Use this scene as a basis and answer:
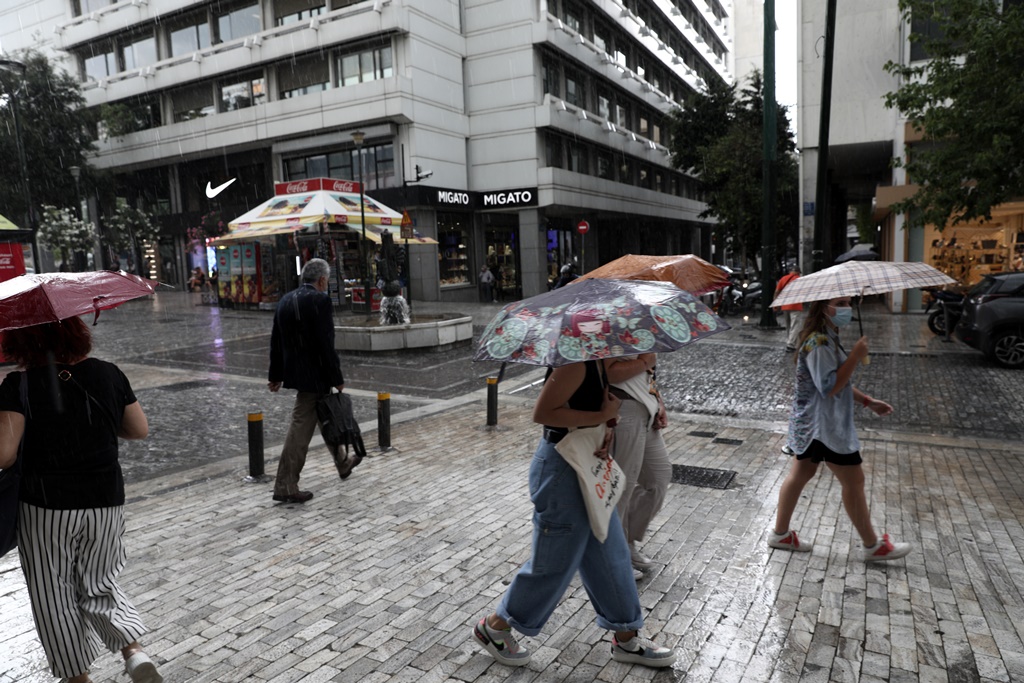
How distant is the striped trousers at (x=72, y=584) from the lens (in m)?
2.89

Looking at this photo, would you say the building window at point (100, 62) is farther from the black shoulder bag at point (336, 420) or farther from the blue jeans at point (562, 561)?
the blue jeans at point (562, 561)

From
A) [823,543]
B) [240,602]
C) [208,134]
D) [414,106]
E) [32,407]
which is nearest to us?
[32,407]

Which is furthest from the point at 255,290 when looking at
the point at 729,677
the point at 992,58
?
the point at 729,677

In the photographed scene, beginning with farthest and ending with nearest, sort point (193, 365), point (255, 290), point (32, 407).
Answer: point (255, 290) < point (193, 365) < point (32, 407)

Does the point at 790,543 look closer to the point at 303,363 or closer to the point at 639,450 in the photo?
the point at 639,450

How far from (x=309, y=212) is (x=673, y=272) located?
16753mm

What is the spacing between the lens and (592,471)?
2939 mm

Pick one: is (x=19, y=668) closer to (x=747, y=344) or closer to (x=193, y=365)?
(x=193, y=365)

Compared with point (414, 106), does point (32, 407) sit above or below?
below

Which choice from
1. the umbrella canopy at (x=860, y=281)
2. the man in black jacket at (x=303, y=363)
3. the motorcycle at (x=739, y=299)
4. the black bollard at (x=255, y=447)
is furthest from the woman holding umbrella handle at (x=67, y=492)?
the motorcycle at (x=739, y=299)

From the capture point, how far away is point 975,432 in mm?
7484

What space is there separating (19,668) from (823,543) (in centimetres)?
472

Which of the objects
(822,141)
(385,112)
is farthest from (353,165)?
(822,141)

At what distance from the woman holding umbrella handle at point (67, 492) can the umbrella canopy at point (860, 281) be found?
3.53 m
